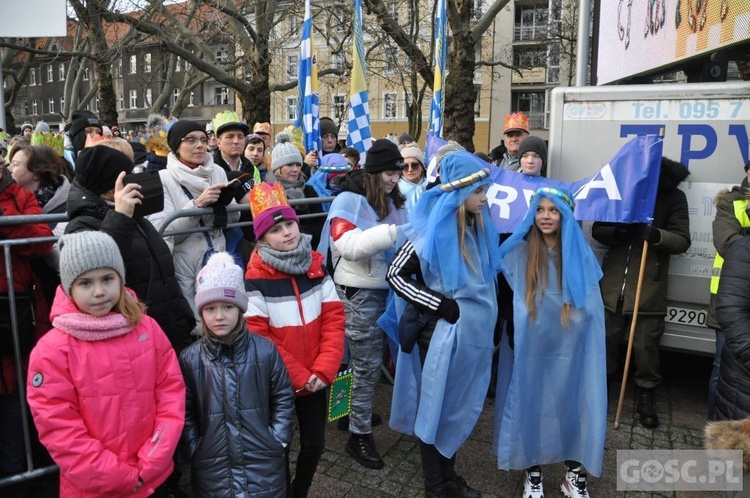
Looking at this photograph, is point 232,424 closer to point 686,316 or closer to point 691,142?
point 686,316

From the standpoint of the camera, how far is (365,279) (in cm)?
371

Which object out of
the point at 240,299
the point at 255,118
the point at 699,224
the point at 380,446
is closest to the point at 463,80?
the point at 255,118

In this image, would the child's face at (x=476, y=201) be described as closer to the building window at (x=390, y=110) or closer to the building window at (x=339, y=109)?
the building window at (x=339, y=109)

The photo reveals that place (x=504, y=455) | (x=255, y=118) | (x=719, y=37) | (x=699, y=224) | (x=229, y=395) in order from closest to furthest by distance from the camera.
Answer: (x=229, y=395) < (x=504, y=455) < (x=699, y=224) < (x=719, y=37) < (x=255, y=118)

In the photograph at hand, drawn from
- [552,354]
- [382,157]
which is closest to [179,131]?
[382,157]

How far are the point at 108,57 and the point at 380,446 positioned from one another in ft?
46.3

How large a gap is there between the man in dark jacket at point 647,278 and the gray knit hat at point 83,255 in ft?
11.6

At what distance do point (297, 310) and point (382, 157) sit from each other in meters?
1.25

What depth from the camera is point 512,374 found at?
3248 millimetres

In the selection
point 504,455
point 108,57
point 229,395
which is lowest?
point 504,455

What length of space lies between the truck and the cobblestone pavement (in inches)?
23.2

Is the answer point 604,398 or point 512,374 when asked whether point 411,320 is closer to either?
point 512,374

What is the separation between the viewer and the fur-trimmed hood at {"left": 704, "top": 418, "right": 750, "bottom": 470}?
2002 mm

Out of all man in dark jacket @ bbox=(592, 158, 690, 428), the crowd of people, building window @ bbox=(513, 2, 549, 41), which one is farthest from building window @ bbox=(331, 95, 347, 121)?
the crowd of people
